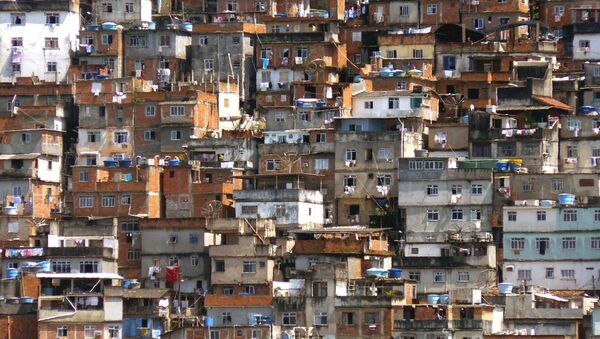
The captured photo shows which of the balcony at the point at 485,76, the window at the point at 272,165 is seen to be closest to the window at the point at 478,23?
the balcony at the point at 485,76

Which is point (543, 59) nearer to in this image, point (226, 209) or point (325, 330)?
point (226, 209)

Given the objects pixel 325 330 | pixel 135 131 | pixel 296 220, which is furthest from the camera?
pixel 135 131

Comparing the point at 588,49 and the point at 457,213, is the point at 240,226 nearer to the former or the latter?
the point at 457,213

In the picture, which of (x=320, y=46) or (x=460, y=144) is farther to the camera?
(x=320, y=46)

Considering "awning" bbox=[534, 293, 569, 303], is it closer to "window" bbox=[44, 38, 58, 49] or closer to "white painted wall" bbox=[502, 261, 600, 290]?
"white painted wall" bbox=[502, 261, 600, 290]

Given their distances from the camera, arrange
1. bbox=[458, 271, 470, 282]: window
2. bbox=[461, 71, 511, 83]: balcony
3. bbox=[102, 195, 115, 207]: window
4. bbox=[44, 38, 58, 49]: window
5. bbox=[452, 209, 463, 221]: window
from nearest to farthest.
Result: bbox=[458, 271, 470, 282]: window < bbox=[452, 209, 463, 221]: window < bbox=[102, 195, 115, 207]: window < bbox=[461, 71, 511, 83]: balcony < bbox=[44, 38, 58, 49]: window

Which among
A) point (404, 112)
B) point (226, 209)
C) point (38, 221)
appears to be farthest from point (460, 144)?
point (38, 221)

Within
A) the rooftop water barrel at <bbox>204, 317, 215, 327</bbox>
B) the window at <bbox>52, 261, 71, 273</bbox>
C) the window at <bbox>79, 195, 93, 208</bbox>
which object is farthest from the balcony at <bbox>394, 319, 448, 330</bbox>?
the window at <bbox>79, 195, 93, 208</bbox>
